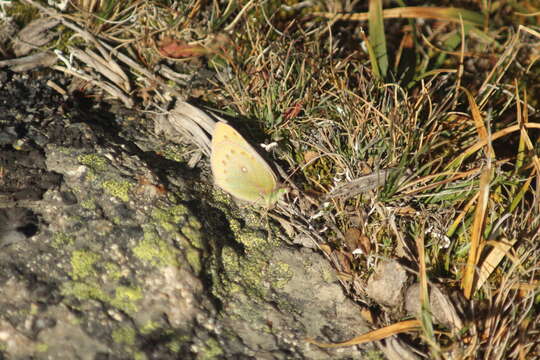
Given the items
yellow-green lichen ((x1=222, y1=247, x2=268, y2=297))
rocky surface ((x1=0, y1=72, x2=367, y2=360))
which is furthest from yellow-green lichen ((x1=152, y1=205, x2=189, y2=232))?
yellow-green lichen ((x1=222, y1=247, x2=268, y2=297))

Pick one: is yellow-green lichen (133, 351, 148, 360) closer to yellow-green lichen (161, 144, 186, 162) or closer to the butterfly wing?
the butterfly wing

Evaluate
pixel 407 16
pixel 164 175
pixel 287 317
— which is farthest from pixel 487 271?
pixel 407 16

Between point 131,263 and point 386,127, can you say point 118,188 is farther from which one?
point 386,127

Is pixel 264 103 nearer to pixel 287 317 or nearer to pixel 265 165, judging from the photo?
pixel 265 165

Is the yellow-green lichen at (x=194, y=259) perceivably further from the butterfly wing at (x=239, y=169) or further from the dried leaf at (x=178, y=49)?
the dried leaf at (x=178, y=49)

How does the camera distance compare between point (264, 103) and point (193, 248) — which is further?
point (264, 103)

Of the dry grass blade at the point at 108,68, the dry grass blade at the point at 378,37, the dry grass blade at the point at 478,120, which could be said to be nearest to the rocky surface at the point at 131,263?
the dry grass blade at the point at 108,68
